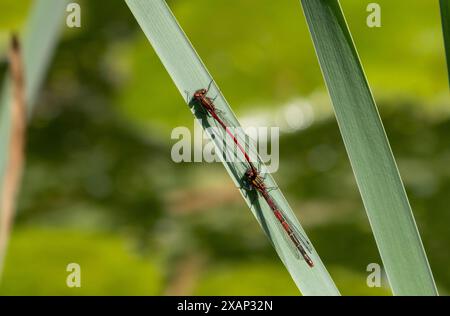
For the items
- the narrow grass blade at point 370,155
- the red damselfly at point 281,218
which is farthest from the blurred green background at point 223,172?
the narrow grass blade at point 370,155

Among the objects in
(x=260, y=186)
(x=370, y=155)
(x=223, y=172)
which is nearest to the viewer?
(x=370, y=155)

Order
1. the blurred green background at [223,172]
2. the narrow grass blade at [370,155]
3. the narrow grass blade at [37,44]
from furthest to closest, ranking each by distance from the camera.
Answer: the blurred green background at [223,172] < the narrow grass blade at [37,44] < the narrow grass blade at [370,155]

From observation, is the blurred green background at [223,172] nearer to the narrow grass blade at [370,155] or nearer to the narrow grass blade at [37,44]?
the narrow grass blade at [37,44]

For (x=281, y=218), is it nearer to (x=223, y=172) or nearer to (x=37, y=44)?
(x=37, y=44)

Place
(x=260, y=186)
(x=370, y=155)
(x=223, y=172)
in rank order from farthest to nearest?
(x=223, y=172)
(x=260, y=186)
(x=370, y=155)

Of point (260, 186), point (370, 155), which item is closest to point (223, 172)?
point (260, 186)

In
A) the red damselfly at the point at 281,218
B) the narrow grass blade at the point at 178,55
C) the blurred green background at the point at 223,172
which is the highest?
the blurred green background at the point at 223,172
